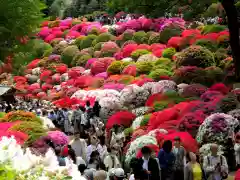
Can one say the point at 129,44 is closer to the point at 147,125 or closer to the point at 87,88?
the point at 87,88

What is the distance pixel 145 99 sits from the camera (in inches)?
918

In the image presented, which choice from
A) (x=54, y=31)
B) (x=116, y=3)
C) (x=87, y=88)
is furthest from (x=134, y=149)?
(x=54, y=31)

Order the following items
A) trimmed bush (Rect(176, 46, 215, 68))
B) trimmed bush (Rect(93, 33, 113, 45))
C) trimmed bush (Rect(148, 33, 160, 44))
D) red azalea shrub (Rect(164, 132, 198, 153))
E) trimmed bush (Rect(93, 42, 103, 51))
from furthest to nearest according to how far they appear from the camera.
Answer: trimmed bush (Rect(93, 33, 113, 45))
trimmed bush (Rect(93, 42, 103, 51))
trimmed bush (Rect(148, 33, 160, 44))
trimmed bush (Rect(176, 46, 215, 68))
red azalea shrub (Rect(164, 132, 198, 153))

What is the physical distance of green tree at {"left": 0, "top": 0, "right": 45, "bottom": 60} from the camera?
16.2 meters

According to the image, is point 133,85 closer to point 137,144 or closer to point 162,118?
point 162,118

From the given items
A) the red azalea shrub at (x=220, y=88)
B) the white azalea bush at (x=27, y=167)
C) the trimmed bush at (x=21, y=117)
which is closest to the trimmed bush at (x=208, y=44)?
the red azalea shrub at (x=220, y=88)

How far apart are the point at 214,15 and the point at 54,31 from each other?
17569mm

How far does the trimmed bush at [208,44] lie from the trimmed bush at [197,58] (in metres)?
2.07

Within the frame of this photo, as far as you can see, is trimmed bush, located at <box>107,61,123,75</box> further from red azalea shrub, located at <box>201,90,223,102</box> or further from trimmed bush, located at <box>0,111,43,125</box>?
red azalea shrub, located at <box>201,90,223,102</box>

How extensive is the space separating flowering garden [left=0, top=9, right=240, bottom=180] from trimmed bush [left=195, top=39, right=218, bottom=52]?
0.17 feet

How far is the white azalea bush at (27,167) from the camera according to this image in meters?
3.68

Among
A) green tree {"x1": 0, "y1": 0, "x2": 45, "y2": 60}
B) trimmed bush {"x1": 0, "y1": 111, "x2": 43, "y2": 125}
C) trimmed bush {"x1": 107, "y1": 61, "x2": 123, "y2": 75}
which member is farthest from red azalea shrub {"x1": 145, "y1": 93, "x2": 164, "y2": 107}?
trimmed bush {"x1": 107, "y1": 61, "x2": 123, "y2": 75}

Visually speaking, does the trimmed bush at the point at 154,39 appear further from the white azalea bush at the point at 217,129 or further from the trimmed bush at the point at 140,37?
the white azalea bush at the point at 217,129

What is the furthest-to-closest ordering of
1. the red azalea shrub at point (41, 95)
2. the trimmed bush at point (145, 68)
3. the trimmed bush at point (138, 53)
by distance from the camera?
the red azalea shrub at point (41, 95)
the trimmed bush at point (138, 53)
the trimmed bush at point (145, 68)
